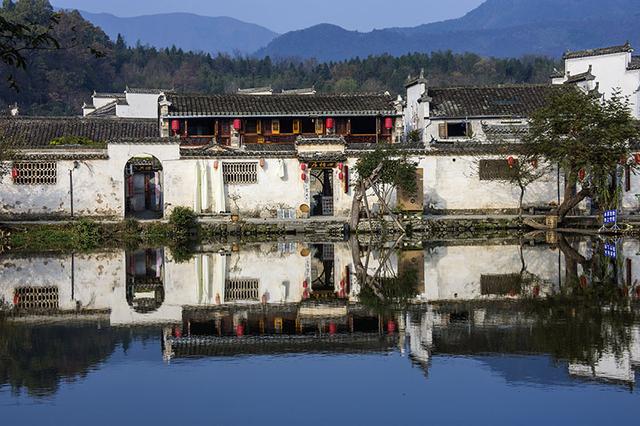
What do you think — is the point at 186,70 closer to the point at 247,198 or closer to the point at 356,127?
the point at 356,127

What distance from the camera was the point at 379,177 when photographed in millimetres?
36375

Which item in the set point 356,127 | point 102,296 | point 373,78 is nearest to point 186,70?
point 373,78

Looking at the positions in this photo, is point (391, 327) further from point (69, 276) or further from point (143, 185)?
point (143, 185)

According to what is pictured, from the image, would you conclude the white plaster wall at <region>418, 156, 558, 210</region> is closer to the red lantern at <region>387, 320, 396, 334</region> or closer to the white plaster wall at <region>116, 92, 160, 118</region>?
the red lantern at <region>387, 320, 396, 334</region>

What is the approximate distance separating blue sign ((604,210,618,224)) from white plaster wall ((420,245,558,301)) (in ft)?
16.4

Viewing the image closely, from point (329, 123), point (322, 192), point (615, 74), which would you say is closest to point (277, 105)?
point (329, 123)

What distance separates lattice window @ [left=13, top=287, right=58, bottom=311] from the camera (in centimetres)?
2130

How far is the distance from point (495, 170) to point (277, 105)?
1089cm

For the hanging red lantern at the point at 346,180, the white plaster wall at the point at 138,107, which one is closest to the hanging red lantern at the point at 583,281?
the hanging red lantern at the point at 346,180

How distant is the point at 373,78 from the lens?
116 metres

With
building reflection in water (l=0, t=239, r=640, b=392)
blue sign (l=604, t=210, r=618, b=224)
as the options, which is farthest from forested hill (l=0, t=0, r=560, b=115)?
building reflection in water (l=0, t=239, r=640, b=392)

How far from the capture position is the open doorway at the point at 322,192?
39.8m

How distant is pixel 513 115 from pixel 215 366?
31.3 m

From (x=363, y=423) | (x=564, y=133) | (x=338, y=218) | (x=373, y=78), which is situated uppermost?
(x=373, y=78)
